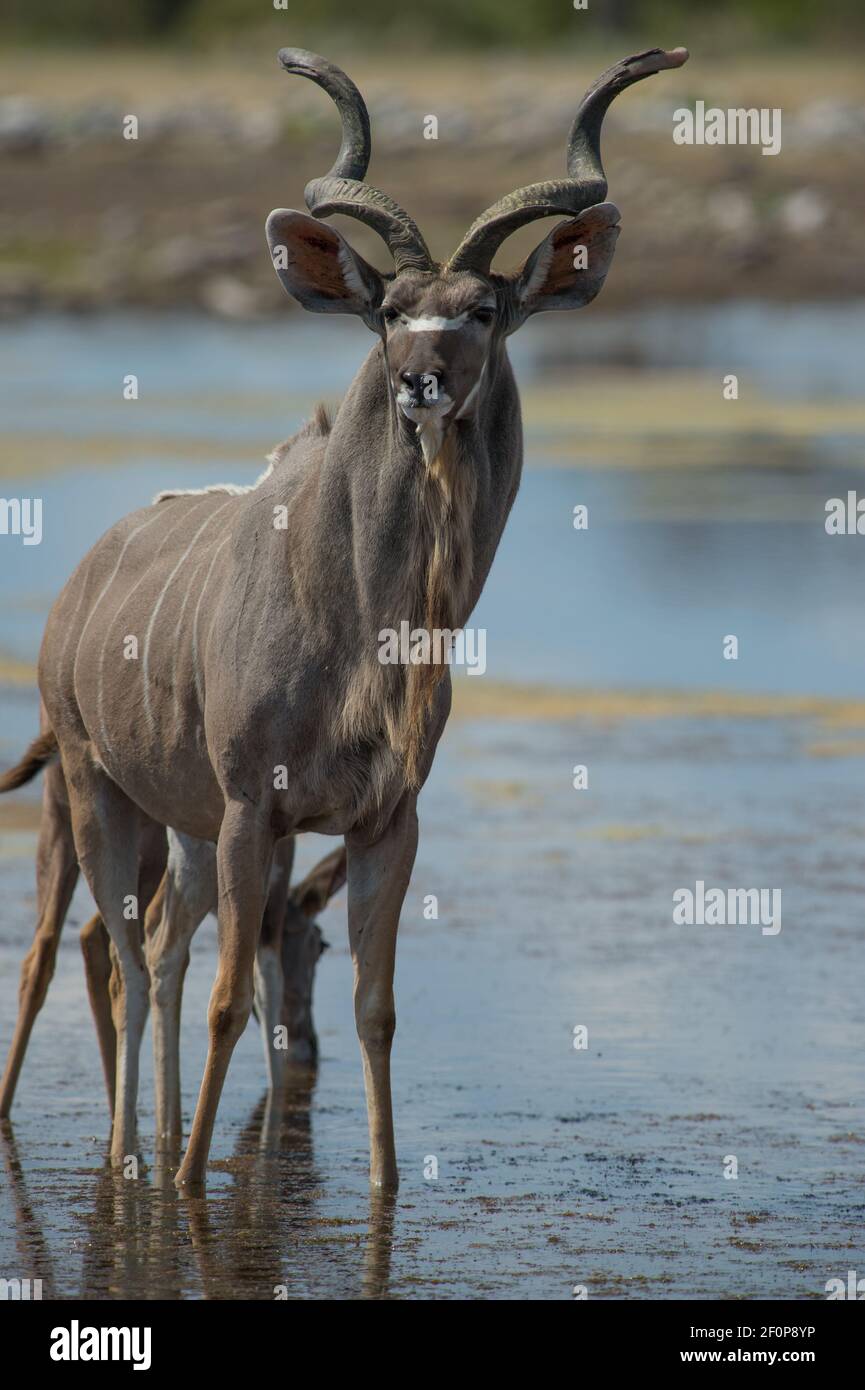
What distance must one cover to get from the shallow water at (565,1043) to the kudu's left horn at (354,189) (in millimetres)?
2569

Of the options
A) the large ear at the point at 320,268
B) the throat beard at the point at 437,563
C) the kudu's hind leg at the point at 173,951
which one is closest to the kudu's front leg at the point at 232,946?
the throat beard at the point at 437,563

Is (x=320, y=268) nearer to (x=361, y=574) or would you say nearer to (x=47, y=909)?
(x=361, y=574)

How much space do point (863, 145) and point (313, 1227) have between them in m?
34.5

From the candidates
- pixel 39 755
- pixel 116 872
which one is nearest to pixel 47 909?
pixel 116 872

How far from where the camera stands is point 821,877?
37.4 ft

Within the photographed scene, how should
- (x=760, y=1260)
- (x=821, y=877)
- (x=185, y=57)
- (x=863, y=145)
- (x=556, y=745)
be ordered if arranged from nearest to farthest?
1. (x=760, y=1260)
2. (x=821, y=877)
3. (x=556, y=745)
4. (x=863, y=145)
5. (x=185, y=57)

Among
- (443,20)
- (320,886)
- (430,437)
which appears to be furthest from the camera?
(443,20)

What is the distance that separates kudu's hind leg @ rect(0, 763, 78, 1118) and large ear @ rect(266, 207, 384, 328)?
235 centimetres

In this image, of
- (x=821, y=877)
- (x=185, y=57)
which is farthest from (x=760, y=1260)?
(x=185, y=57)

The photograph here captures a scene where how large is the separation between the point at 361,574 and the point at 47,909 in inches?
84.4

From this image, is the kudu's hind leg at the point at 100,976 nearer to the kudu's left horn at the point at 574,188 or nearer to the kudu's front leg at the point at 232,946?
the kudu's front leg at the point at 232,946

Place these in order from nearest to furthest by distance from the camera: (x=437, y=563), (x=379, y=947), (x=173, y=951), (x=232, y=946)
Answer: (x=437, y=563), (x=232, y=946), (x=379, y=947), (x=173, y=951)

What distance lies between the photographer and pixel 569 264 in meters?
7.22

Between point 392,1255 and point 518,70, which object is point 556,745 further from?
point 518,70
